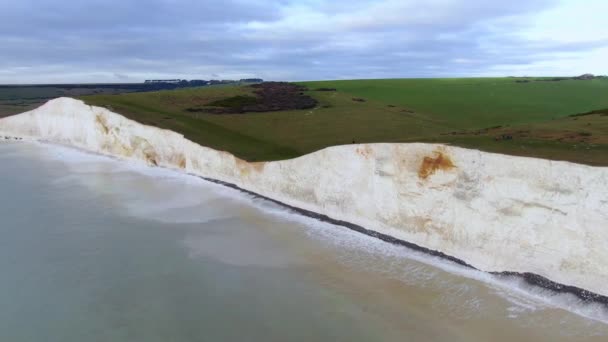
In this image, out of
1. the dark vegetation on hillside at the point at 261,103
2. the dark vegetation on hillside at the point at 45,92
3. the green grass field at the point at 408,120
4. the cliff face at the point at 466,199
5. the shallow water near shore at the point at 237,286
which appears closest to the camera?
the shallow water near shore at the point at 237,286

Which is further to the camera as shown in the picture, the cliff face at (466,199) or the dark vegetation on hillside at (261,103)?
the dark vegetation on hillside at (261,103)

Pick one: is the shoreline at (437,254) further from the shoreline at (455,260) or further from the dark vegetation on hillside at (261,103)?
the dark vegetation on hillside at (261,103)

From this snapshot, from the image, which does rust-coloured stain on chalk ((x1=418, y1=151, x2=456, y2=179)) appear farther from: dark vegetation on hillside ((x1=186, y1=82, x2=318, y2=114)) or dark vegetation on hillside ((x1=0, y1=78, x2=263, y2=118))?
dark vegetation on hillside ((x1=0, y1=78, x2=263, y2=118))

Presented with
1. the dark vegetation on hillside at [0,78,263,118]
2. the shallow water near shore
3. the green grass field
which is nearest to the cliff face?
the shallow water near shore

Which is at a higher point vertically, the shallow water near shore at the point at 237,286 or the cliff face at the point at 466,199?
the cliff face at the point at 466,199

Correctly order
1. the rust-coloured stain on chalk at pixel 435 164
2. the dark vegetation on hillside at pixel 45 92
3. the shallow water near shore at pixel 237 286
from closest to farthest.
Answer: the shallow water near shore at pixel 237 286 → the rust-coloured stain on chalk at pixel 435 164 → the dark vegetation on hillside at pixel 45 92

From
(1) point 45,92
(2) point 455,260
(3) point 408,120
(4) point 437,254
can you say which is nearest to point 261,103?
(3) point 408,120

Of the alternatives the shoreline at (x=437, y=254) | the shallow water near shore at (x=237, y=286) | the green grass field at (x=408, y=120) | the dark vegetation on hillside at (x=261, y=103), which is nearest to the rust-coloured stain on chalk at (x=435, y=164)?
the green grass field at (x=408, y=120)
